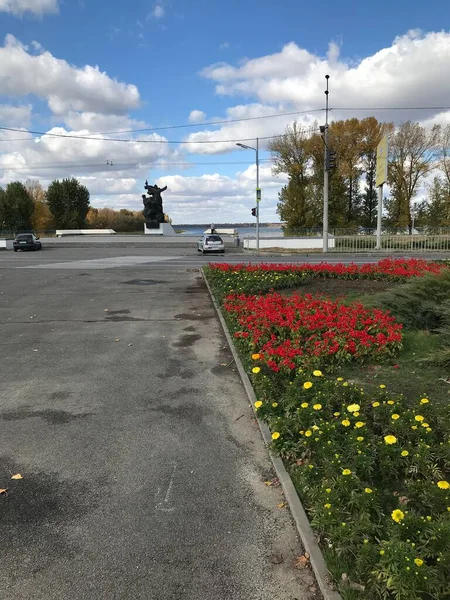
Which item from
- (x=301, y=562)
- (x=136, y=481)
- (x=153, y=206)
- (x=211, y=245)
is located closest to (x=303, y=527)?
(x=301, y=562)

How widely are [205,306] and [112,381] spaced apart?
5.88m

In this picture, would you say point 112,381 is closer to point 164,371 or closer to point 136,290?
point 164,371

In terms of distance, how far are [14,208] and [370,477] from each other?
72.8 meters

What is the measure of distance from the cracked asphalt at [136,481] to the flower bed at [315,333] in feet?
2.09

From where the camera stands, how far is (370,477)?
334 cm

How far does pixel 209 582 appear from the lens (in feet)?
8.79

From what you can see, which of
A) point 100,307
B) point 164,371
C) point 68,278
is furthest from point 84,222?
point 164,371

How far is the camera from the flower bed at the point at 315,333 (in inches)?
235

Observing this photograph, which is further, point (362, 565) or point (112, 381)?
point (112, 381)

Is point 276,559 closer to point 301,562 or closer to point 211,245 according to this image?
point 301,562

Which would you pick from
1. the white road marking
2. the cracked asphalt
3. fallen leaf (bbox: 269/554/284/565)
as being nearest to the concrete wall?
the cracked asphalt

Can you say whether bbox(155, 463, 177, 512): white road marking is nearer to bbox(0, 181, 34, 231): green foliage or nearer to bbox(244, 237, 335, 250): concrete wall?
bbox(244, 237, 335, 250): concrete wall

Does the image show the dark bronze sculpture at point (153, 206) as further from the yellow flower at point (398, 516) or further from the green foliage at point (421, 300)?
the yellow flower at point (398, 516)

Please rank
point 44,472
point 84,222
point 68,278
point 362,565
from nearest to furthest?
point 362,565 → point 44,472 → point 68,278 → point 84,222
